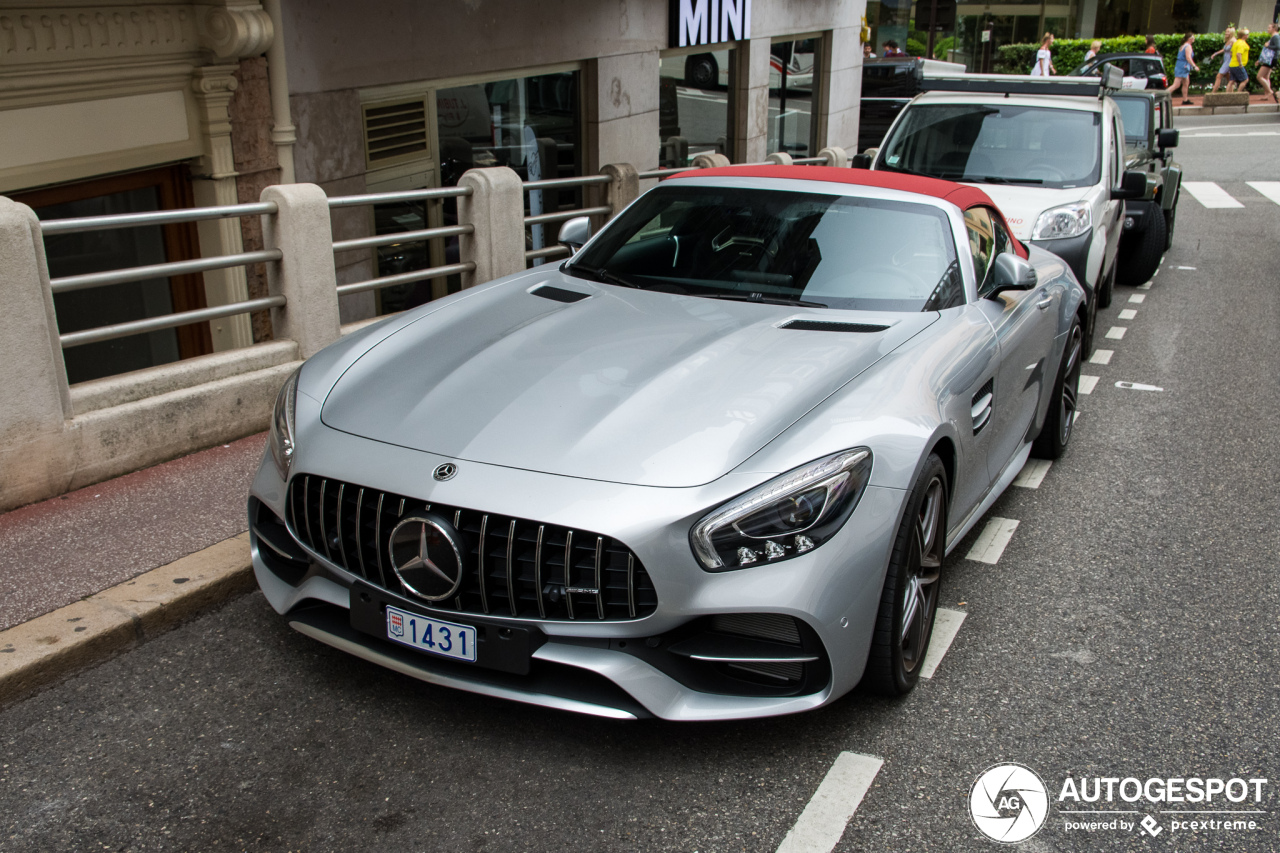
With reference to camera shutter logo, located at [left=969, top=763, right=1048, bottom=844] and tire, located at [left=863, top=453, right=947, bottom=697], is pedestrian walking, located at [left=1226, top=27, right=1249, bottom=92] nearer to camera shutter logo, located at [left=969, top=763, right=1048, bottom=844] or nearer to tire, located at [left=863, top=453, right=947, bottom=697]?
tire, located at [left=863, top=453, right=947, bottom=697]

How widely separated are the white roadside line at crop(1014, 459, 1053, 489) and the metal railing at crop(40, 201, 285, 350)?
4.06 meters

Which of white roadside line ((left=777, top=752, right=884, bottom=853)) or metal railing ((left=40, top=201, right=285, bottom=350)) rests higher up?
metal railing ((left=40, top=201, right=285, bottom=350))

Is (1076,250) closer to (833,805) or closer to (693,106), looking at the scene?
(833,805)

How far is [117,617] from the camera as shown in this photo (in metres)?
3.98

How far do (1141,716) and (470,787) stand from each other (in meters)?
2.16

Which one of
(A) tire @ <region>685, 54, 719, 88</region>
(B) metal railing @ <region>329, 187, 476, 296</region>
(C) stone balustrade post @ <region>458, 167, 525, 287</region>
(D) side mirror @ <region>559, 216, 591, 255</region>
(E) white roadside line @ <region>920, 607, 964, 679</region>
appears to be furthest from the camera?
(A) tire @ <region>685, 54, 719, 88</region>

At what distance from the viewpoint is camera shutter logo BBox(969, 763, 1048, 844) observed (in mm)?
3146

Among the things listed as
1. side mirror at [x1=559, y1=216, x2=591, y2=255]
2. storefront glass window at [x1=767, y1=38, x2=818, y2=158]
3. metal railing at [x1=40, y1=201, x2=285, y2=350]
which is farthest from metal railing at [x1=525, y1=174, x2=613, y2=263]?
storefront glass window at [x1=767, y1=38, x2=818, y2=158]

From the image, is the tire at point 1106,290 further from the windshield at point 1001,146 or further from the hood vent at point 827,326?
the hood vent at point 827,326

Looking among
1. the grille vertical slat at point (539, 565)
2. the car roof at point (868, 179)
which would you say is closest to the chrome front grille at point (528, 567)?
the grille vertical slat at point (539, 565)

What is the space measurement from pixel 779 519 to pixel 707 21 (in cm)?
1262

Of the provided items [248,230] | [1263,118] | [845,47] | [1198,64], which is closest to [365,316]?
[248,230]

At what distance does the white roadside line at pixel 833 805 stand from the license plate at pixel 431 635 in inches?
40.4

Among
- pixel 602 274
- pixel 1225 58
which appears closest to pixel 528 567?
pixel 602 274
